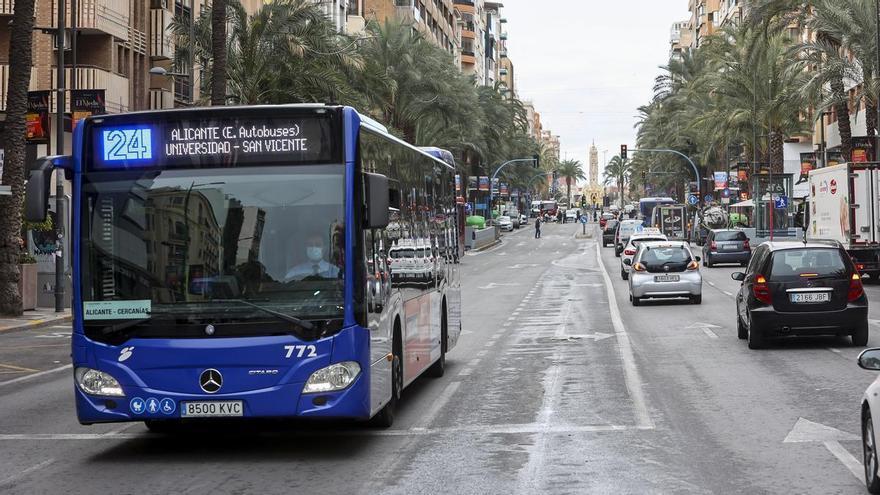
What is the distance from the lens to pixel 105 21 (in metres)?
43.2

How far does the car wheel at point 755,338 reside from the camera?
19.6m

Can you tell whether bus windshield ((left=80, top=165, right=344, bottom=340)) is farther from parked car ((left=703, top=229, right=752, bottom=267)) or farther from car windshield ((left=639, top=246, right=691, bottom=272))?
parked car ((left=703, top=229, right=752, bottom=267))

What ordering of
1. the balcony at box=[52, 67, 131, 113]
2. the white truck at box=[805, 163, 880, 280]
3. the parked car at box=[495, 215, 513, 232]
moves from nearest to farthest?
1. the white truck at box=[805, 163, 880, 280]
2. the balcony at box=[52, 67, 131, 113]
3. the parked car at box=[495, 215, 513, 232]

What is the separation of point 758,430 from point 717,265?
47599mm

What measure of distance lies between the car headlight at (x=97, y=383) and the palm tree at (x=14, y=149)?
20100 mm

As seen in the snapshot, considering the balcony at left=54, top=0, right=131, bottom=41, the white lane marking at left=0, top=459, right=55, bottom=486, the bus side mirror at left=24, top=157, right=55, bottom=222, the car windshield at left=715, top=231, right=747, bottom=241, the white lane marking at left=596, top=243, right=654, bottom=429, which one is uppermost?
the balcony at left=54, top=0, right=131, bottom=41

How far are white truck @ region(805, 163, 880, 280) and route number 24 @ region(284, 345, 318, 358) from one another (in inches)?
1088

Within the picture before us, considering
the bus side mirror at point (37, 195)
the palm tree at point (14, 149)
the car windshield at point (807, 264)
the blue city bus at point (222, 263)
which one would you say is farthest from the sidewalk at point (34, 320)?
the bus side mirror at point (37, 195)

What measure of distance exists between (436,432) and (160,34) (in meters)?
40.8

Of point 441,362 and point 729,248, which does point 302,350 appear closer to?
point 441,362

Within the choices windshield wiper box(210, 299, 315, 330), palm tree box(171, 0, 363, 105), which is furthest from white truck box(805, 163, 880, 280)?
windshield wiper box(210, 299, 315, 330)

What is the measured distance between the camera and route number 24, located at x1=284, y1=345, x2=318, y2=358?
402 inches

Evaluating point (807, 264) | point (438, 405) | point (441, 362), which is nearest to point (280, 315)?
point (438, 405)

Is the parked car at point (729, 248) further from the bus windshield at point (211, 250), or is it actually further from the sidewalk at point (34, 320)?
the bus windshield at point (211, 250)
